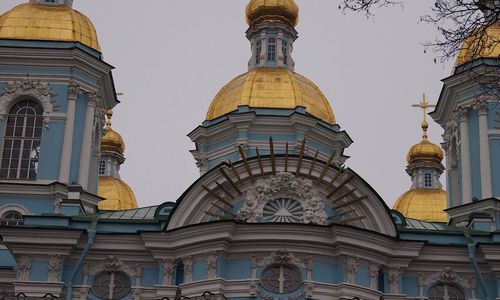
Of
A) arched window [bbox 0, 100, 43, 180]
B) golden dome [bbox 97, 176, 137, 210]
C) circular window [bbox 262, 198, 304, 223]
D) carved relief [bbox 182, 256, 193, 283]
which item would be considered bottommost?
carved relief [bbox 182, 256, 193, 283]

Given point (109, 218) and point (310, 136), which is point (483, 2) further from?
point (310, 136)

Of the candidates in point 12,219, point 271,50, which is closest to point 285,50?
point 271,50

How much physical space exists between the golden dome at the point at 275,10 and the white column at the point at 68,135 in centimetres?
863

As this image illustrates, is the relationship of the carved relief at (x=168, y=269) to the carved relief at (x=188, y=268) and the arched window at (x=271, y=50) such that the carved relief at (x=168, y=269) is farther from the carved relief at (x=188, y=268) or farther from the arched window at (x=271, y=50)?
the arched window at (x=271, y=50)

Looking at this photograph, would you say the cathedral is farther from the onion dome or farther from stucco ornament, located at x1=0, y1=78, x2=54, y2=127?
the onion dome

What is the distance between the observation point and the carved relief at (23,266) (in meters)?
21.3

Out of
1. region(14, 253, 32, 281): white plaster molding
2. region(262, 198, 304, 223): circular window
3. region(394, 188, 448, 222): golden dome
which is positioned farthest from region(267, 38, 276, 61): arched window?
region(14, 253, 32, 281): white plaster molding

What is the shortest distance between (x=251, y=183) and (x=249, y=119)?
6703mm

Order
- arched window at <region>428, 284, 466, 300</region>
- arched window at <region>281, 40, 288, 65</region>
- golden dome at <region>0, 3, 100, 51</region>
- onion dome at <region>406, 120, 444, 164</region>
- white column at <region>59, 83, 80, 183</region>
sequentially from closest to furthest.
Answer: arched window at <region>428, 284, 466, 300</region> < white column at <region>59, 83, 80, 183</region> < golden dome at <region>0, 3, 100, 51</region> < arched window at <region>281, 40, 288, 65</region> < onion dome at <region>406, 120, 444, 164</region>

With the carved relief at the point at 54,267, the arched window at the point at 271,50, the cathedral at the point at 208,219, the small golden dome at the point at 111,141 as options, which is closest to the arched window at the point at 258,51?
the arched window at the point at 271,50

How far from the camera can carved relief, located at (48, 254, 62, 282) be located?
2139 cm

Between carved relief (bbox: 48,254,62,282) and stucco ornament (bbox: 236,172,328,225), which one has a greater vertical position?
stucco ornament (bbox: 236,172,328,225)

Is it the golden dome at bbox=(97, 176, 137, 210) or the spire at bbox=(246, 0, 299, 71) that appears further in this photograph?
the golden dome at bbox=(97, 176, 137, 210)

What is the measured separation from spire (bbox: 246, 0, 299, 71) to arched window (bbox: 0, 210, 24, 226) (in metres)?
10.2
